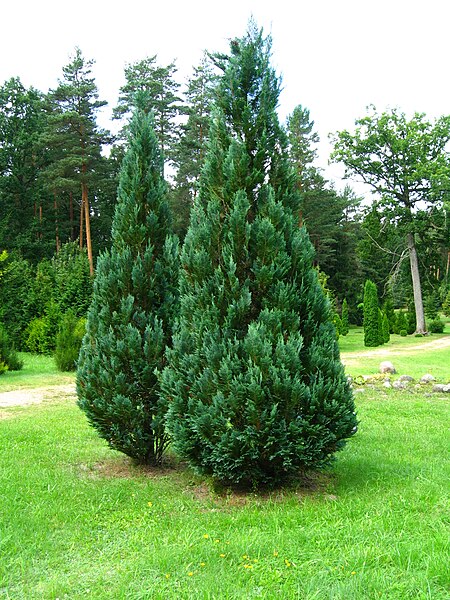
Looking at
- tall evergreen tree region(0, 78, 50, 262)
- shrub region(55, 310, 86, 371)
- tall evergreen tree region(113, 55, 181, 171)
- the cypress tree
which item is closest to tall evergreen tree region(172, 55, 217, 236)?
tall evergreen tree region(113, 55, 181, 171)

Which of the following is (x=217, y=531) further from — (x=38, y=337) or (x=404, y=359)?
(x=38, y=337)

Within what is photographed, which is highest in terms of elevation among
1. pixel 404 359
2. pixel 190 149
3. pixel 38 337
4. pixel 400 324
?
pixel 190 149

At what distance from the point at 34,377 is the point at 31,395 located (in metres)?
2.87

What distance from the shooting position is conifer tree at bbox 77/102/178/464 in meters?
4.66

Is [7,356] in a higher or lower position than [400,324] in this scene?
lower

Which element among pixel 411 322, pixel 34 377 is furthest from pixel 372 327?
pixel 34 377

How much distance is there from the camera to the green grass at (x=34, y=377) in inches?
476

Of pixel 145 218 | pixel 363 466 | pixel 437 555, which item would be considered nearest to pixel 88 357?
pixel 145 218

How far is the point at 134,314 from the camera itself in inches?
189

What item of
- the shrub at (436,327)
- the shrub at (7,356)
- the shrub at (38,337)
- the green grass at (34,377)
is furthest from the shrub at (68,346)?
the shrub at (436,327)

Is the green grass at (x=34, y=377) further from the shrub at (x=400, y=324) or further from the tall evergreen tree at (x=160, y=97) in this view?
the shrub at (x=400, y=324)

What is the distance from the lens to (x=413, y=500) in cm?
374

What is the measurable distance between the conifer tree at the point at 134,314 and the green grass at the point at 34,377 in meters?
7.63

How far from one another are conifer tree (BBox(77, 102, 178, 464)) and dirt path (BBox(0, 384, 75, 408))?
548 centimetres
